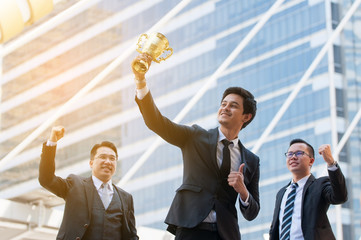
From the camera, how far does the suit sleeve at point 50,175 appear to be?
333 cm

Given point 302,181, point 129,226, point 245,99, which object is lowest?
point 129,226

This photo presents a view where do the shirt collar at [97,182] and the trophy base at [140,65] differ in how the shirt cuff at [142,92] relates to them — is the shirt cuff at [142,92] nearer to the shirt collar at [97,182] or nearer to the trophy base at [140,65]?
the trophy base at [140,65]

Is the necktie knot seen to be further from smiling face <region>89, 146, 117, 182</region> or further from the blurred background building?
the blurred background building

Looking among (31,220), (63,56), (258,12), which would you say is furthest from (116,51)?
(31,220)

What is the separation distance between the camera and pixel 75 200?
347cm

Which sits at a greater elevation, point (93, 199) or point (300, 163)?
point (300, 163)

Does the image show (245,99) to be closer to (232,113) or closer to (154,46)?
(232,113)

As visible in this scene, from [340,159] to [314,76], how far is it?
Result: 13.7 ft

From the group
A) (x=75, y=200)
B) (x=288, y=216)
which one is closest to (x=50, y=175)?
(x=75, y=200)

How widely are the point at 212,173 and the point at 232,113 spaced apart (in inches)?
11.4

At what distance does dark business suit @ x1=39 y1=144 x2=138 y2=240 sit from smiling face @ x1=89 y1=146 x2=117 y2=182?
6cm

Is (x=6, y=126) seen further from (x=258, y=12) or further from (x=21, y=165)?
(x=258, y=12)

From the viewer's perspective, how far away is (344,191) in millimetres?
3527

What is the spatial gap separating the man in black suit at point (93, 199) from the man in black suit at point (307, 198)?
75cm
